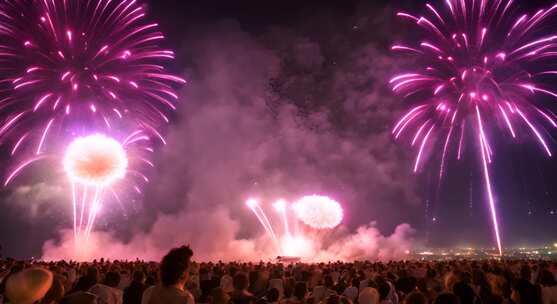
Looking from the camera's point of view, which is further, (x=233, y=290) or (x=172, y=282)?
(x=233, y=290)

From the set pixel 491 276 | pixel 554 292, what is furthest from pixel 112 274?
pixel 554 292

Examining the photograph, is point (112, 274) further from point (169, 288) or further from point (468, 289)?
point (468, 289)

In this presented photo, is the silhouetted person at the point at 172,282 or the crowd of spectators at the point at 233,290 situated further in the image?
the silhouetted person at the point at 172,282

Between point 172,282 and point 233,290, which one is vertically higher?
point 172,282

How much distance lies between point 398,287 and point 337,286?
1.51m

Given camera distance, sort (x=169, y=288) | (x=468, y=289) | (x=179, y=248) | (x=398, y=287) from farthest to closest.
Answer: (x=398, y=287)
(x=468, y=289)
(x=179, y=248)
(x=169, y=288)

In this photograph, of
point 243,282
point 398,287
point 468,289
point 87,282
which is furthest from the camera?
point 398,287

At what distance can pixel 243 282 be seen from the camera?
24.8 ft

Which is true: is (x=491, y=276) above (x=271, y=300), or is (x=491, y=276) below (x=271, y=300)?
above

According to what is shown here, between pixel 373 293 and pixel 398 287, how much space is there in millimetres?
3019

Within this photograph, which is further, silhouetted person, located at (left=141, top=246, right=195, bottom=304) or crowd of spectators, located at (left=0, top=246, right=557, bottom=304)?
silhouetted person, located at (left=141, top=246, right=195, bottom=304)

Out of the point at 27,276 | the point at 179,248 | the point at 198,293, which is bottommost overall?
the point at 198,293

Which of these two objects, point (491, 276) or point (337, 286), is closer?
point (491, 276)

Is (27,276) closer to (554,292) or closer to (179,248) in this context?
(179,248)
